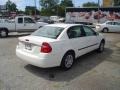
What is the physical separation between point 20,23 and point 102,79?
13180 mm

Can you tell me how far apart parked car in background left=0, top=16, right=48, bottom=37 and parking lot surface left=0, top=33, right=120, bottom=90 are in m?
9.17

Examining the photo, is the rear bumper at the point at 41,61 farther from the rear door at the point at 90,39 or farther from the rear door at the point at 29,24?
the rear door at the point at 29,24

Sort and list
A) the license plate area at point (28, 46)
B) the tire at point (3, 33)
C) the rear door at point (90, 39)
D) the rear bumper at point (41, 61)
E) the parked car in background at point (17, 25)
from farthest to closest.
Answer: the parked car in background at point (17, 25)
the tire at point (3, 33)
the rear door at point (90, 39)
the license plate area at point (28, 46)
the rear bumper at point (41, 61)

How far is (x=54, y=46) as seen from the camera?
6227mm

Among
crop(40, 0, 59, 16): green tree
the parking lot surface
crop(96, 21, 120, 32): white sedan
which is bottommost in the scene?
the parking lot surface

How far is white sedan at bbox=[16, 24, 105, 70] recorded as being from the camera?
6145mm

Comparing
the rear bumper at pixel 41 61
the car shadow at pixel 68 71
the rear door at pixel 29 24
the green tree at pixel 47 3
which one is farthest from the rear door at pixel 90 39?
the green tree at pixel 47 3

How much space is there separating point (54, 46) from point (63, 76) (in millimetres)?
991

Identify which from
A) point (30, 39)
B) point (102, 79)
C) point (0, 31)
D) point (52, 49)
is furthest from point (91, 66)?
point (0, 31)

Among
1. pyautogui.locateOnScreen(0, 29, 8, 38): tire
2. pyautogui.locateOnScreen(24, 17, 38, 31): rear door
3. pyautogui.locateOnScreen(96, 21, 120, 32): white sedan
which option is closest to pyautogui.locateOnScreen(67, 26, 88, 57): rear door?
pyautogui.locateOnScreen(0, 29, 8, 38): tire

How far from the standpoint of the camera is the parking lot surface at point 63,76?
18.0 feet

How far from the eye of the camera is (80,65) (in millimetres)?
7520

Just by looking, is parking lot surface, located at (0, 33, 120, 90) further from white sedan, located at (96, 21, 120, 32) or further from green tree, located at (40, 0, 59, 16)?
green tree, located at (40, 0, 59, 16)

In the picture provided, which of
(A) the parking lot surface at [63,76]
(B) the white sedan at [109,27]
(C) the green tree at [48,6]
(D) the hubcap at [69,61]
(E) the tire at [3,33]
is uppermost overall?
(C) the green tree at [48,6]
